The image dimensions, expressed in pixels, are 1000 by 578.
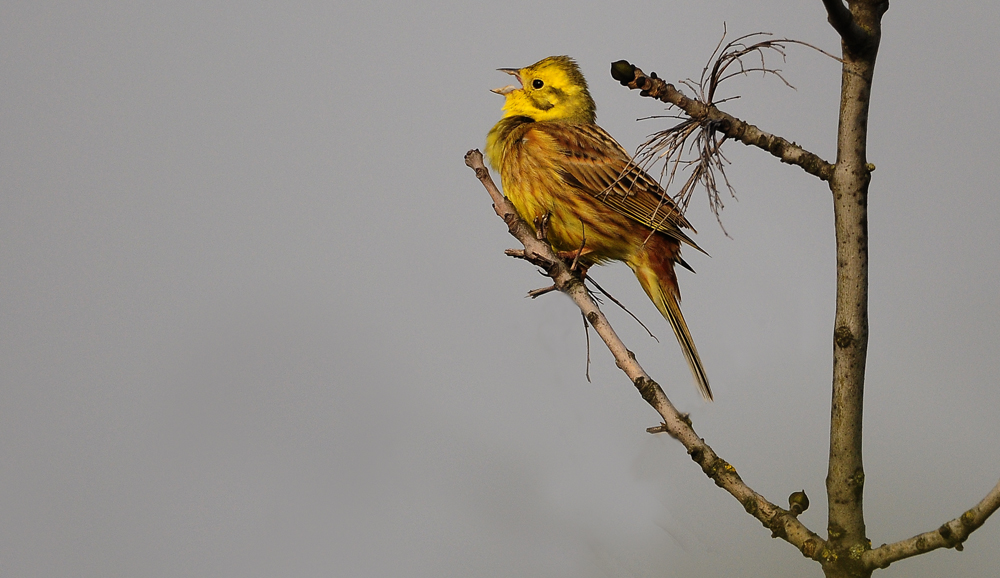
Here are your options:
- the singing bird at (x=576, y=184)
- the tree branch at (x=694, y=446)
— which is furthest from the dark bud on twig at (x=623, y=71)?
the singing bird at (x=576, y=184)

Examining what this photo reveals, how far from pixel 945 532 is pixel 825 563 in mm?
356

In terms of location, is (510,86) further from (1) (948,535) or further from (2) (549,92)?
(1) (948,535)

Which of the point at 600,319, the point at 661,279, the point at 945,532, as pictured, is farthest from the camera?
the point at 661,279

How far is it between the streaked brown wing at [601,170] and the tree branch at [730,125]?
1295 mm

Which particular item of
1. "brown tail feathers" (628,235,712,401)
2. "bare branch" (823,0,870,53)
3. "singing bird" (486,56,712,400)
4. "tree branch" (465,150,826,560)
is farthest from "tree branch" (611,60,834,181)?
"brown tail feathers" (628,235,712,401)

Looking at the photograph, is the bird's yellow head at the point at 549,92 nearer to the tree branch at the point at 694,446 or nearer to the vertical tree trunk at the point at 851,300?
the tree branch at the point at 694,446

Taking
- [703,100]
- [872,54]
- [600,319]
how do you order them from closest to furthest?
[872,54] < [703,100] < [600,319]

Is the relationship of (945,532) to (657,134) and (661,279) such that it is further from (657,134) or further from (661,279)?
(661,279)

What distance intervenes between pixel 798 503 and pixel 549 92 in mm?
2733

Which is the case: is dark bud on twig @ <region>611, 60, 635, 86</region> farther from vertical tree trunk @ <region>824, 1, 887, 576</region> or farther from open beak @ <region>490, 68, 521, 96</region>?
open beak @ <region>490, 68, 521, 96</region>

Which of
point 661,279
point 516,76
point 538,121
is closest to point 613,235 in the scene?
point 661,279

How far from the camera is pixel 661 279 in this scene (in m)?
4.04

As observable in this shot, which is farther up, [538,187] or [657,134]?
[538,187]

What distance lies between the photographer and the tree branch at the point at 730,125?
233cm
